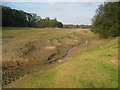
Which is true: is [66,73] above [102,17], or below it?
below

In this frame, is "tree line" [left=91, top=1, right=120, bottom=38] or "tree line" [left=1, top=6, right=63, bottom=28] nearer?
"tree line" [left=91, top=1, right=120, bottom=38]

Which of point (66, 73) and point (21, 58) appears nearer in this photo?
point (66, 73)

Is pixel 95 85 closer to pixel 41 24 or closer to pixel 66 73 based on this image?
pixel 66 73

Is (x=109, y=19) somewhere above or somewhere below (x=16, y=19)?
below

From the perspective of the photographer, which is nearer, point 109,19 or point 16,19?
point 109,19

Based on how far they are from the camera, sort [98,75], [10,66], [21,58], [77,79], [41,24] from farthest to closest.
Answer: [41,24] → [21,58] → [10,66] → [98,75] → [77,79]

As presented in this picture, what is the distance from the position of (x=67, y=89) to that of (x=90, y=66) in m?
3.61

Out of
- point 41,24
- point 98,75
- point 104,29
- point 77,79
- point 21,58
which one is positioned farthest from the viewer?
point 41,24

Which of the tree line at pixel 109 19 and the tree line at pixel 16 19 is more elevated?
the tree line at pixel 16 19

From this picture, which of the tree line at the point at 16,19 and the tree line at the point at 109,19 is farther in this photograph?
the tree line at the point at 16,19

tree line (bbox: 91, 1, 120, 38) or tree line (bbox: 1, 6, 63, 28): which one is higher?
tree line (bbox: 1, 6, 63, 28)

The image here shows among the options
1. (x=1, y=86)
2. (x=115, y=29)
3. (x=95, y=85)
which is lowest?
(x=1, y=86)

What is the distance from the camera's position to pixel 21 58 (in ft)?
41.9

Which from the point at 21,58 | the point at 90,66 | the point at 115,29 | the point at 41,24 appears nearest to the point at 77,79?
the point at 90,66
